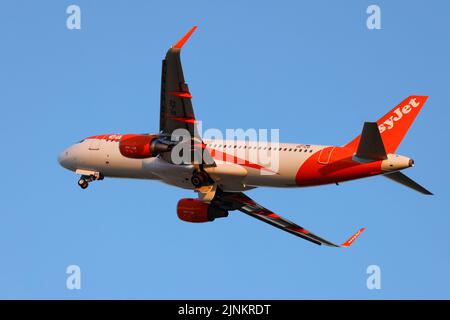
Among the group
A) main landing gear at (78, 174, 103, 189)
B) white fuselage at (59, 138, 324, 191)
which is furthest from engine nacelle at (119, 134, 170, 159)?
main landing gear at (78, 174, 103, 189)

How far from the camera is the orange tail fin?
5172 cm

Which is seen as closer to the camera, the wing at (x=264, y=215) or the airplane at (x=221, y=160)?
the airplane at (x=221, y=160)

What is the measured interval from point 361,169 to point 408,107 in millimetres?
4073

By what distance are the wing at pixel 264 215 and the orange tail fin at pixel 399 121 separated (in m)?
9.73

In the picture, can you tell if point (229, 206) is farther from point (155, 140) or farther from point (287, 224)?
point (155, 140)

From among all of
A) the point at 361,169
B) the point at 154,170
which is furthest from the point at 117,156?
the point at 361,169

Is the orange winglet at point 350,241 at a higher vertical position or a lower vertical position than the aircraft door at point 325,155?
lower

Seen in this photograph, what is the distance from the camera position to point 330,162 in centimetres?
5294

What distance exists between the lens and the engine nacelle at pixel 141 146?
54.5 m

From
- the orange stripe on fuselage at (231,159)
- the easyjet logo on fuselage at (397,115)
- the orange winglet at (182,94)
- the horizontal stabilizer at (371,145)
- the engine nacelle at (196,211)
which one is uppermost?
the orange winglet at (182,94)

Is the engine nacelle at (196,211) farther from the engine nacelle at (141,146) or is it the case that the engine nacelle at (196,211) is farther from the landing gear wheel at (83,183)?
the engine nacelle at (141,146)

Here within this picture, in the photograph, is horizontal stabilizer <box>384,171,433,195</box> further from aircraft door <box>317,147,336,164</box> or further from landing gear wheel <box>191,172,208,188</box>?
landing gear wheel <box>191,172,208,188</box>

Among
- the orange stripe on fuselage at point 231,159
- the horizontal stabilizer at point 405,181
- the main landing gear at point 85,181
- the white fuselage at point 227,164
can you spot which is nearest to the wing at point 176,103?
the orange stripe on fuselage at point 231,159

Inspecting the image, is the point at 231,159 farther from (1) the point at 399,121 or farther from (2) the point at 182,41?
(1) the point at 399,121
